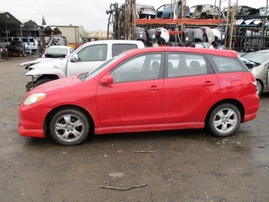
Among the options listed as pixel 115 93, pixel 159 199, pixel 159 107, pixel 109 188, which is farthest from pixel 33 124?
pixel 159 199

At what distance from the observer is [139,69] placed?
4.15m

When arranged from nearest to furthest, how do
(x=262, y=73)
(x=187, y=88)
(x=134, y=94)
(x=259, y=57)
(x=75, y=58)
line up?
1. (x=134, y=94)
2. (x=187, y=88)
3. (x=75, y=58)
4. (x=262, y=73)
5. (x=259, y=57)

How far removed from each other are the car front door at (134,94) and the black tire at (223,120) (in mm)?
975

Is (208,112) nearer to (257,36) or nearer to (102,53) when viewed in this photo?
(102,53)

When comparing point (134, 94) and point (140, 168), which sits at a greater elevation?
point (134, 94)

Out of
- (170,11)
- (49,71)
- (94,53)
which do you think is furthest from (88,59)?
(170,11)

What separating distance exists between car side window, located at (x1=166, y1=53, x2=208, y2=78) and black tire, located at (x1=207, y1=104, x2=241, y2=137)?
30.1 inches

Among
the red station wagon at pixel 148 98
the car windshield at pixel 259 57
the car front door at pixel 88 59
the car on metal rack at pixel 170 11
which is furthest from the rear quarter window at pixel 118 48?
the car on metal rack at pixel 170 11

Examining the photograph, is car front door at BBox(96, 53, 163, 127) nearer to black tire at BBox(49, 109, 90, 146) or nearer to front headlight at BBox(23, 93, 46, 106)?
black tire at BBox(49, 109, 90, 146)

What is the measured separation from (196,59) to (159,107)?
1.11m

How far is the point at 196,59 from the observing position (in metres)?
4.28

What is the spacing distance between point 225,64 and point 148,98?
63.0 inches

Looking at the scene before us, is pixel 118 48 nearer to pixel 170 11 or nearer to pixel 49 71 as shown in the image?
pixel 49 71

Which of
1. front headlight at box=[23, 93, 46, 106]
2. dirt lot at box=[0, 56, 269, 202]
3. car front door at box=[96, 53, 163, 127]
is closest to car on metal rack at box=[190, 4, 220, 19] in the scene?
dirt lot at box=[0, 56, 269, 202]
